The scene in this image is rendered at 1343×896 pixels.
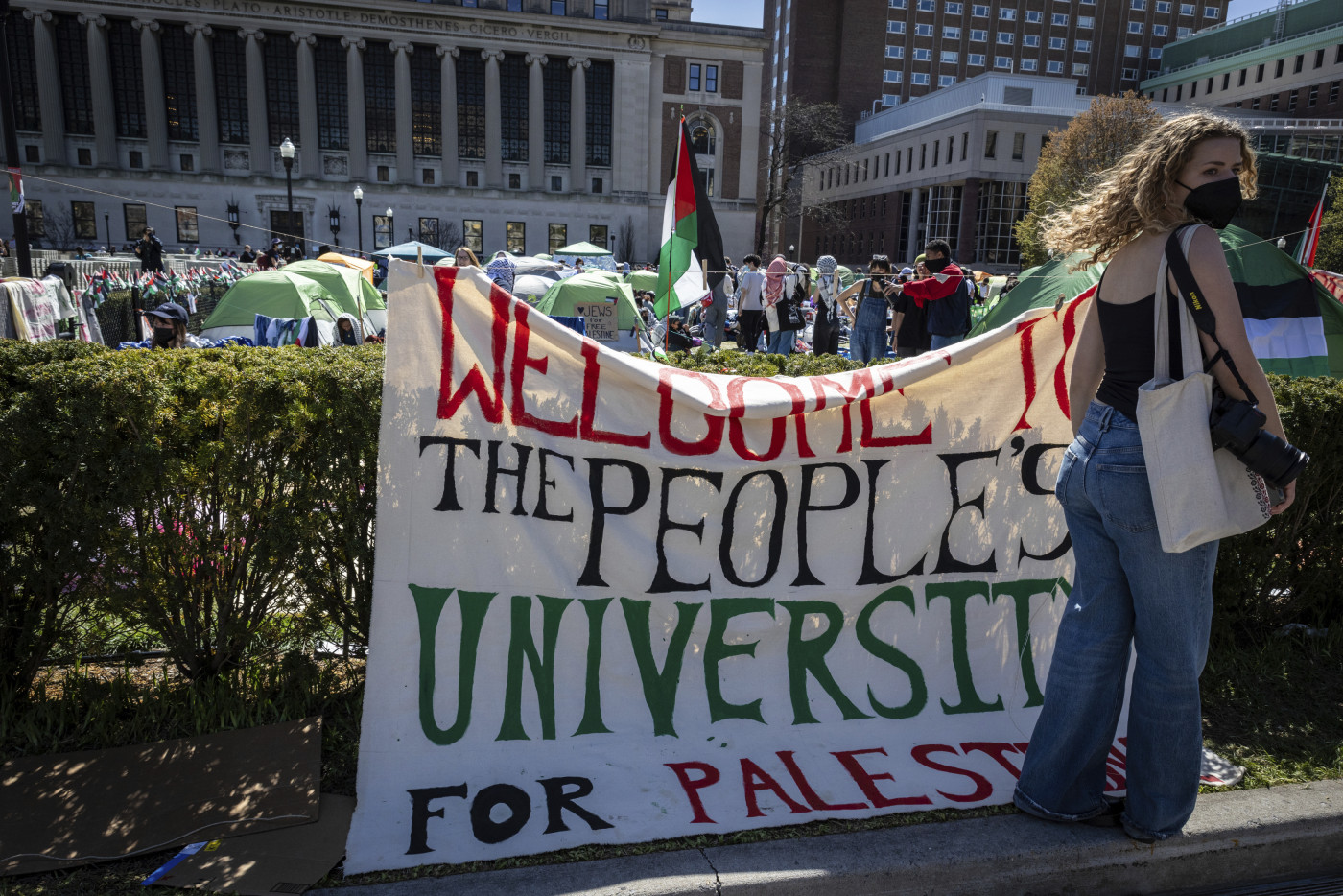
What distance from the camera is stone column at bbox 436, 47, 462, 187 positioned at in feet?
200

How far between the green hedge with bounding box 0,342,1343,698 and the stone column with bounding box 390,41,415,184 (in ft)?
209

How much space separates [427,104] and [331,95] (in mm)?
6430

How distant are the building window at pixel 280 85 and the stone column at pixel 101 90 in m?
9.58

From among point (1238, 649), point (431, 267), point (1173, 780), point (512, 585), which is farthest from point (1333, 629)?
point (431, 267)

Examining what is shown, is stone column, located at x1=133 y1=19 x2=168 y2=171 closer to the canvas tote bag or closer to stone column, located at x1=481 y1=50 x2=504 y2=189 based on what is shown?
stone column, located at x1=481 y1=50 x2=504 y2=189

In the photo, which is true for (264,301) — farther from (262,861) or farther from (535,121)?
(535,121)

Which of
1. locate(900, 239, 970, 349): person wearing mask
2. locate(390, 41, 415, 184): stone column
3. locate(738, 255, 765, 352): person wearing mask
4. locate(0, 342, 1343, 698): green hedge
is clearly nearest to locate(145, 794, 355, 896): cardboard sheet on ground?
locate(0, 342, 1343, 698): green hedge

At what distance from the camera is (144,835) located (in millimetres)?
2455

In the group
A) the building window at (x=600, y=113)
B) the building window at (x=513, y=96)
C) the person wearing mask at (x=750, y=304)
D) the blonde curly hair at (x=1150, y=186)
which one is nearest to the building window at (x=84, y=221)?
the building window at (x=513, y=96)

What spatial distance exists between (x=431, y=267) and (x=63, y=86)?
7133 centimetres

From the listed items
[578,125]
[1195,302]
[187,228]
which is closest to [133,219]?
[187,228]

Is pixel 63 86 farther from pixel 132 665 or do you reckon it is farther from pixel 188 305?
pixel 132 665

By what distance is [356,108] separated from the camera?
197 feet

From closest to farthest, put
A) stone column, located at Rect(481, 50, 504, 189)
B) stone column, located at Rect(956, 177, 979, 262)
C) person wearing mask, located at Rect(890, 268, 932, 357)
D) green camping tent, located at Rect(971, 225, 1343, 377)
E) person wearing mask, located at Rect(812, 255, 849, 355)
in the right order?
green camping tent, located at Rect(971, 225, 1343, 377) → person wearing mask, located at Rect(890, 268, 932, 357) → person wearing mask, located at Rect(812, 255, 849, 355) → stone column, located at Rect(481, 50, 504, 189) → stone column, located at Rect(956, 177, 979, 262)
